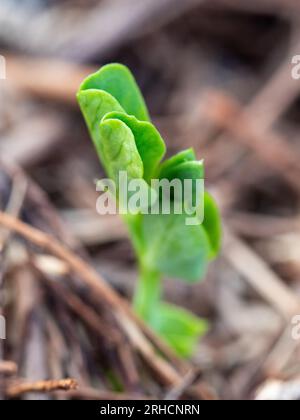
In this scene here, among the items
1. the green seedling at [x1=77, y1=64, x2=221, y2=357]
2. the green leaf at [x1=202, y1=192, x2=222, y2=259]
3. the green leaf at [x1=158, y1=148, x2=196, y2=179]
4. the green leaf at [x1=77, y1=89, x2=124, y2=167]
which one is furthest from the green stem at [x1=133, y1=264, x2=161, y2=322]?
the green leaf at [x1=77, y1=89, x2=124, y2=167]

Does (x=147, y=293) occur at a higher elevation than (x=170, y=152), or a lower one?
lower

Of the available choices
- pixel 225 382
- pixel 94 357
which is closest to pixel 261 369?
pixel 225 382

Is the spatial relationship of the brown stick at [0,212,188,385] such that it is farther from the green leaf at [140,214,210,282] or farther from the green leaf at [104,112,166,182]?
the green leaf at [104,112,166,182]

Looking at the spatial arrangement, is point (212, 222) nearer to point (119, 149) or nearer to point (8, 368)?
point (119, 149)

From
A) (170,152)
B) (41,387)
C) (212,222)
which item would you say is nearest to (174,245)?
(212,222)

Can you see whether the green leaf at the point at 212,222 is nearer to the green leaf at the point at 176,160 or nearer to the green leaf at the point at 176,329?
the green leaf at the point at 176,160

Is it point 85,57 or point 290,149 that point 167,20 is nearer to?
point 85,57

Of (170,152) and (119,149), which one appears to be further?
(170,152)
